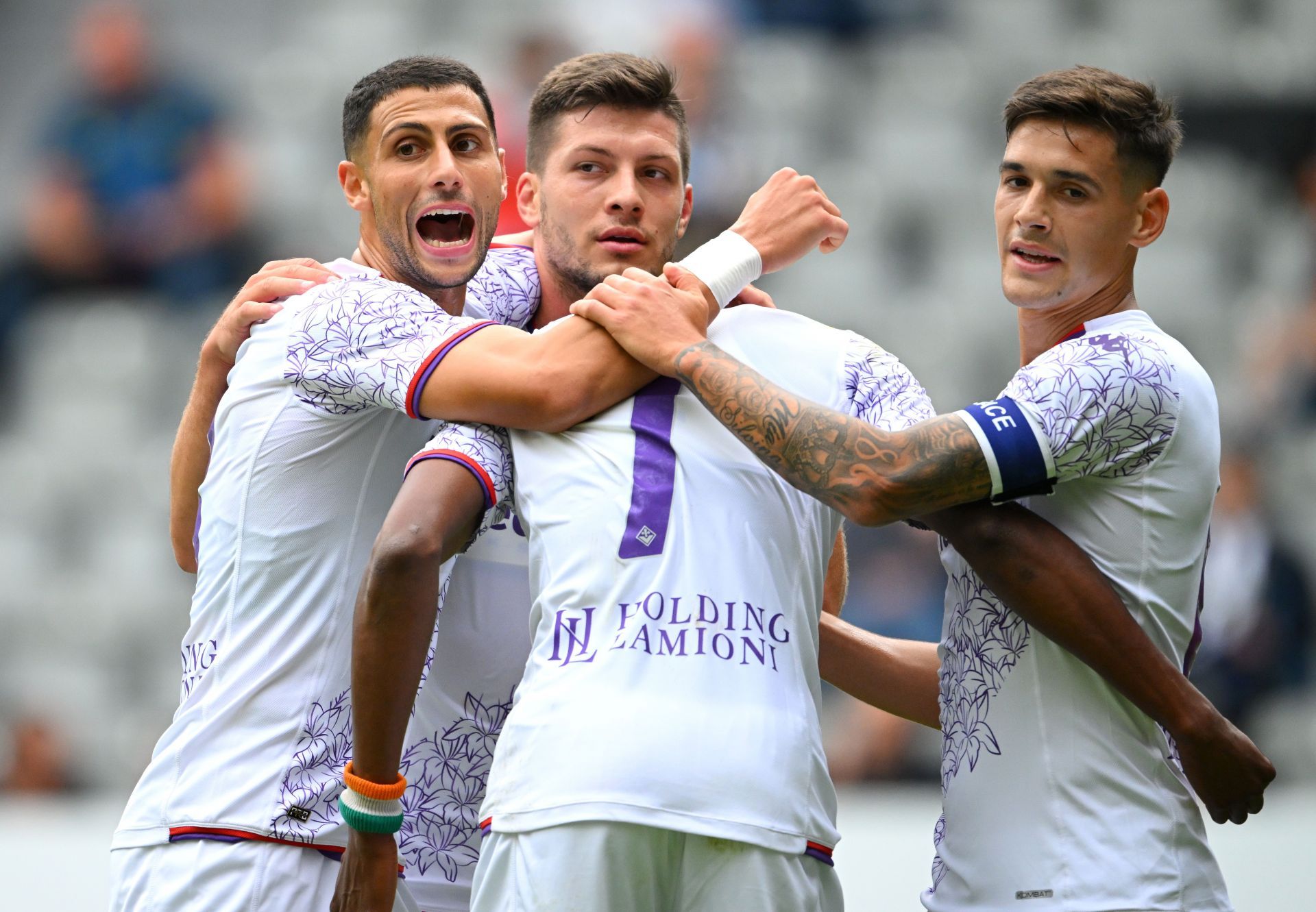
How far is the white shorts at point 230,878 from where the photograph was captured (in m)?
3.62

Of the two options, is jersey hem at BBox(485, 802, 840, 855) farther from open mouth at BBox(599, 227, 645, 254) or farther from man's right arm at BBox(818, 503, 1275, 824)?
open mouth at BBox(599, 227, 645, 254)

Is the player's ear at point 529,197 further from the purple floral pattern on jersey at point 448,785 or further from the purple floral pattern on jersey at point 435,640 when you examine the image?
the purple floral pattern on jersey at point 448,785

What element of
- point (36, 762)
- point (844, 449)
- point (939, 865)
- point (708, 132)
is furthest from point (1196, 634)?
point (708, 132)

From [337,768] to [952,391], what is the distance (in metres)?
6.89

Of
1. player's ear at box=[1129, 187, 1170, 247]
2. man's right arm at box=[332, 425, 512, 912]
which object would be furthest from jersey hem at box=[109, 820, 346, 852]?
player's ear at box=[1129, 187, 1170, 247]

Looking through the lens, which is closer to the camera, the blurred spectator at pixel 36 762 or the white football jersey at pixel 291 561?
the white football jersey at pixel 291 561

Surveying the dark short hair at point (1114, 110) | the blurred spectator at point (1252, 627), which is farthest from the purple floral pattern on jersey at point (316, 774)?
the blurred spectator at point (1252, 627)

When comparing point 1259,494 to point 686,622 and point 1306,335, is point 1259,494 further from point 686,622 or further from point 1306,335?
point 686,622

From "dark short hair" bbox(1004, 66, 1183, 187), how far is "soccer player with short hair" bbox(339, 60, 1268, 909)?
0.80 m

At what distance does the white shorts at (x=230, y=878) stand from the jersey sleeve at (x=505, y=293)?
1398 millimetres

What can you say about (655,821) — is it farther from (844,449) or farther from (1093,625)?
(1093,625)

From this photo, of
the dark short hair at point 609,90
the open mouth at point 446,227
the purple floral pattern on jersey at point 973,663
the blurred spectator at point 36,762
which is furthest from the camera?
the blurred spectator at point 36,762

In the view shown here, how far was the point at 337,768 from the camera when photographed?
3.76 meters

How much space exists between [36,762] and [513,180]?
4.08 metres
